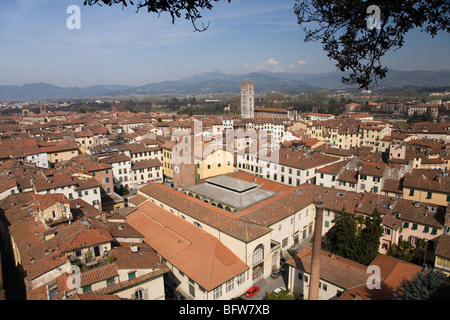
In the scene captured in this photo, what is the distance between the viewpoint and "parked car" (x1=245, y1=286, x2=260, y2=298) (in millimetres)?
16828

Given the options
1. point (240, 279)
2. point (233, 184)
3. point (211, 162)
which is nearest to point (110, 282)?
point (240, 279)

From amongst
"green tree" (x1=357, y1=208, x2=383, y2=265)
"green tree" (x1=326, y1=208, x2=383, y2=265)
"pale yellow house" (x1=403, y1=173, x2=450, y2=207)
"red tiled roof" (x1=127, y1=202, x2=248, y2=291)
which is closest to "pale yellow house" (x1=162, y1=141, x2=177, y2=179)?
"red tiled roof" (x1=127, y1=202, x2=248, y2=291)

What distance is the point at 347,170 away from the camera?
29.5 m

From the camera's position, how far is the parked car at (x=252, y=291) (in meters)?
16.8

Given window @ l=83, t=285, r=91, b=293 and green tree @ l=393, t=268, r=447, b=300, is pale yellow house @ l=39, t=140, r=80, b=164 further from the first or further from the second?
green tree @ l=393, t=268, r=447, b=300

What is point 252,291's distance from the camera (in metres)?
17.1

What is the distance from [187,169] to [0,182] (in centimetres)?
1665

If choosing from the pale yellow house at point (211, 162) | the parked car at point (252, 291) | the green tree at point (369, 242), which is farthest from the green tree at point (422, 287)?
the pale yellow house at point (211, 162)

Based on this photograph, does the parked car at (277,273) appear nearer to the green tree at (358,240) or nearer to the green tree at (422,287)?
the green tree at (358,240)

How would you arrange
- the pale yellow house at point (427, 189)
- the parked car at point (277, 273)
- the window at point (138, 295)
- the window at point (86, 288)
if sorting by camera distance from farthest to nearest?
1. the pale yellow house at point (427, 189)
2. the parked car at point (277, 273)
3. the window at point (138, 295)
4. the window at point (86, 288)

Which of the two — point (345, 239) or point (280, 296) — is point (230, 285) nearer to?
point (280, 296)

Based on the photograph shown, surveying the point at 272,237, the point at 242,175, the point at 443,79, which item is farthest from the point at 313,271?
the point at 443,79

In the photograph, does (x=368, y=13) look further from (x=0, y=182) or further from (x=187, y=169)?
(x=0, y=182)

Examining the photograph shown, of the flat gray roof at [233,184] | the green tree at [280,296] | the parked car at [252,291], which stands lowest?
the parked car at [252,291]
